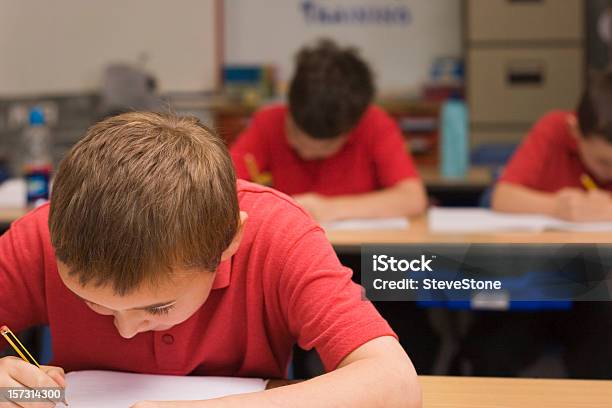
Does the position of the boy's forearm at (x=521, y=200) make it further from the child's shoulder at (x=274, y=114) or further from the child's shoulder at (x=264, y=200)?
the child's shoulder at (x=264, y=200)

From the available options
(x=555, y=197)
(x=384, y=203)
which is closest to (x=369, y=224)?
(x=384, y=203)

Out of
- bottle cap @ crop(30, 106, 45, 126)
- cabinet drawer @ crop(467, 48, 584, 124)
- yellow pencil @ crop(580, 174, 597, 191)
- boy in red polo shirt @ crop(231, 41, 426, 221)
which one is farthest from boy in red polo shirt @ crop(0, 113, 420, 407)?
cabinet drawer @ crop(467, 48, 584, 124)

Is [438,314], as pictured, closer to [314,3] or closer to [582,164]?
[582,164]

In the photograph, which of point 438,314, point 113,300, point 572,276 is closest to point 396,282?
point 572,276

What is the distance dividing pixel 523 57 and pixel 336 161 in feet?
7.78

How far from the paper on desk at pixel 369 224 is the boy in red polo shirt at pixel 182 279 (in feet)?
2.88

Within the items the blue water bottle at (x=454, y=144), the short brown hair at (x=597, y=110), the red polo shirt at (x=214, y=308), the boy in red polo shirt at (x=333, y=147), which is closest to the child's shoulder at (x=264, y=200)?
the red polo shirt at (x=214, y=308)

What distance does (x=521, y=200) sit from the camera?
7.30ft

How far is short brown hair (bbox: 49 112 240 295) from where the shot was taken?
856 mm

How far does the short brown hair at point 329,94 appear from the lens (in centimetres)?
218

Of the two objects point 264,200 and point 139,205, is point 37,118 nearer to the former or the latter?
point 264,200

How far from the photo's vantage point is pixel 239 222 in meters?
0.98

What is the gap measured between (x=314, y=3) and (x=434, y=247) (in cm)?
420

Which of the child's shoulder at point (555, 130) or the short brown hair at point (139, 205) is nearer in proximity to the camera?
the short brown hair at point (139, 205)
